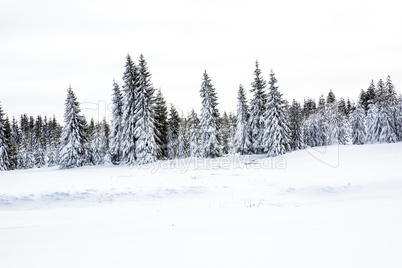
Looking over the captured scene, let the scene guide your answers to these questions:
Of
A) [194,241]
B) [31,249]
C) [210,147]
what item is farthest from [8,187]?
[210,147]

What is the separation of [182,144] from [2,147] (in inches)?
1258

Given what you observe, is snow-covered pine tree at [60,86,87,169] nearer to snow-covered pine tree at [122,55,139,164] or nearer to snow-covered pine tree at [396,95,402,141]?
snow-covered pine tree at [122,55,139,164]

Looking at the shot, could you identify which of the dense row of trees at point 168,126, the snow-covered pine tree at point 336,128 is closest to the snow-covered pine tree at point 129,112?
the dense row of trees at point 168,126

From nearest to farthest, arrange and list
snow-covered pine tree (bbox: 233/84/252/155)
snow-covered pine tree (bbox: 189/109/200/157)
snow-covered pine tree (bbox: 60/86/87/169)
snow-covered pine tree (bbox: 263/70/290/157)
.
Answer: snow-covered pine tree (bbox: 263/70/290/157)
snow-covered pine tree (bbox: 60/86/87/169)
snow-covered pine tree (bbox: 233/84/252/155)
snow-covered pine tree (bbox: 189/109/200/157)

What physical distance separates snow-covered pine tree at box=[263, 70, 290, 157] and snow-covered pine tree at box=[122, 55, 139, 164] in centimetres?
1880

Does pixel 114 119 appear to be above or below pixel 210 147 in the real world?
above

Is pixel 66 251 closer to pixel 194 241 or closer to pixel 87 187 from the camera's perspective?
pixel 194 241

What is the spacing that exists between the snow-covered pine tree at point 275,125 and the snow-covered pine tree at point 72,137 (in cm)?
2767

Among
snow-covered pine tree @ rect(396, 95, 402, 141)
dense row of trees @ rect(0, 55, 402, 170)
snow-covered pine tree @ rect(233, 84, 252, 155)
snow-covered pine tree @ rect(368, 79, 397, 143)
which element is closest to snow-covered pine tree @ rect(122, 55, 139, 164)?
dense row of trees @ rect(0, 55, 402, 170)

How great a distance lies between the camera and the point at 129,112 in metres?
29.7

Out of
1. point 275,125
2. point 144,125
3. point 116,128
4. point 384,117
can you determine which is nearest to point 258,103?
point 275,125

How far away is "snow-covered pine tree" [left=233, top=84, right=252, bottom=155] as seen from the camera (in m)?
39.4

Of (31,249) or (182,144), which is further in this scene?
(182,144)

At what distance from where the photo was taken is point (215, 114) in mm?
35719
